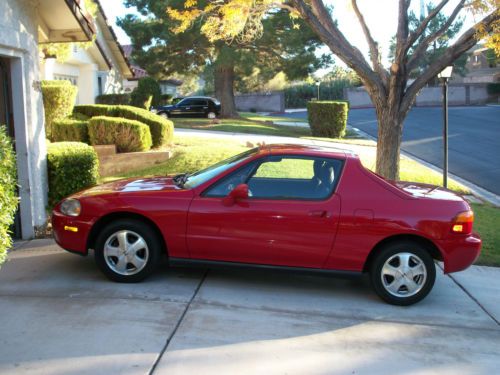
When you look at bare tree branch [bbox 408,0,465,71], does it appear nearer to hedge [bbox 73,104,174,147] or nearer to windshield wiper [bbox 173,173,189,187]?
windshield wiper [bbox 173,173,189,187]

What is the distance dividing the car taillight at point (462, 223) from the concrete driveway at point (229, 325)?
31.1 inches

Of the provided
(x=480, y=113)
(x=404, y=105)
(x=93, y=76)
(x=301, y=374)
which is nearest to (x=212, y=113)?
(x=93, y=76)

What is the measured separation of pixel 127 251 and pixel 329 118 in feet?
65.3

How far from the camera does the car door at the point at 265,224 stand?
5254 mm

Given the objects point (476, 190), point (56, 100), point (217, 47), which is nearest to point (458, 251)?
point (476, 190)

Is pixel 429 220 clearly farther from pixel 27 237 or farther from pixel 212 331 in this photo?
pixel 27 237

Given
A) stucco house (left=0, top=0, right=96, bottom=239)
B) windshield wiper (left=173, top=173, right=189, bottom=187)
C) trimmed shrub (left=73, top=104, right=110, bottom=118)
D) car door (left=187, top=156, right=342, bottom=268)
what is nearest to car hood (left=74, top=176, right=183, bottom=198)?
windshield wiper (left=173, top=173, right=189, bottom=187)

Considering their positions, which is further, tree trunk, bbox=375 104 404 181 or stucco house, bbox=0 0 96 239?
tree trunk, bbox=375 104 404 181

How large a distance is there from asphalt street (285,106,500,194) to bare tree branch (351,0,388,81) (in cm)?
610

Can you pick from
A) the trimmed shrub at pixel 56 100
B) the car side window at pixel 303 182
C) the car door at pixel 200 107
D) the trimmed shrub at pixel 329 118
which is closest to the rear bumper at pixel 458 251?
the car side window at pixel 303 182

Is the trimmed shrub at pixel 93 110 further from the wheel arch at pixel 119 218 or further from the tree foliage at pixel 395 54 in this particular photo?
the wheel arch at pixel 119 218

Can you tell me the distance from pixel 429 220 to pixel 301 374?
7.06ft

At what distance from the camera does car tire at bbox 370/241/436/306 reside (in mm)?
5270

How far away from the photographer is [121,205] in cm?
535
